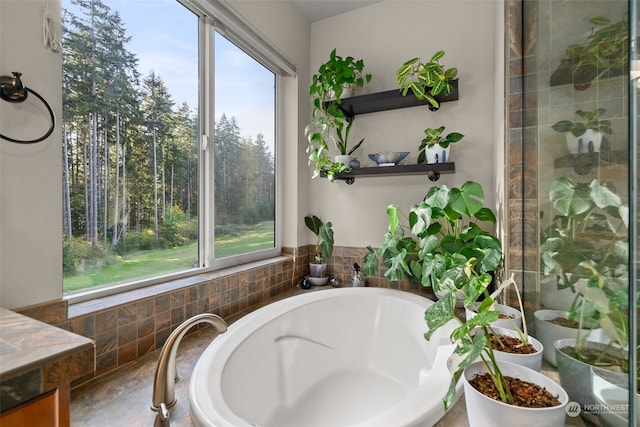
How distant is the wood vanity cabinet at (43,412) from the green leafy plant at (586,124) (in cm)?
122

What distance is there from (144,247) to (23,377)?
92 centimetres

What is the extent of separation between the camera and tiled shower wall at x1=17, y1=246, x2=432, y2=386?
3.10 feet

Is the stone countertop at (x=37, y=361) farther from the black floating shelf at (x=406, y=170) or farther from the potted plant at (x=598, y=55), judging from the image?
the black floating shelf at (x=406, y=170)

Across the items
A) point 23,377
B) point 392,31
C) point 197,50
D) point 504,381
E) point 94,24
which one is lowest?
point 504,381

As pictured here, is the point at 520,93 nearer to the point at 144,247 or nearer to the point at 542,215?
the point at 542,215

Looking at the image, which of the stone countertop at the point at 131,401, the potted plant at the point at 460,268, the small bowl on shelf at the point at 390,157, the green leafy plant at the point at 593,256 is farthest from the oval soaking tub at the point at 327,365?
the small bowl on shelf at the point at 390,157

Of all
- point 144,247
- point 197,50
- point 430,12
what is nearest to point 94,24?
point 197,50

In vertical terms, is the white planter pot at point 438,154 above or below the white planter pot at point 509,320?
above

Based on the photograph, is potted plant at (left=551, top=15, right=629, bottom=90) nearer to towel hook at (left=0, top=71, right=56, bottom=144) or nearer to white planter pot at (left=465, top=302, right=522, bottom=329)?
white planter pot at (left=465, top=302, right=522, bottom=329)

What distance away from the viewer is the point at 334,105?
2.08 meters

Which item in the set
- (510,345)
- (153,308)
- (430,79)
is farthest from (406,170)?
(153,308)

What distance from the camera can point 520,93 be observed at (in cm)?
124

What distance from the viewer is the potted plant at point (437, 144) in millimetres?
1801

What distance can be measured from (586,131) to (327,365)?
1538 mm
